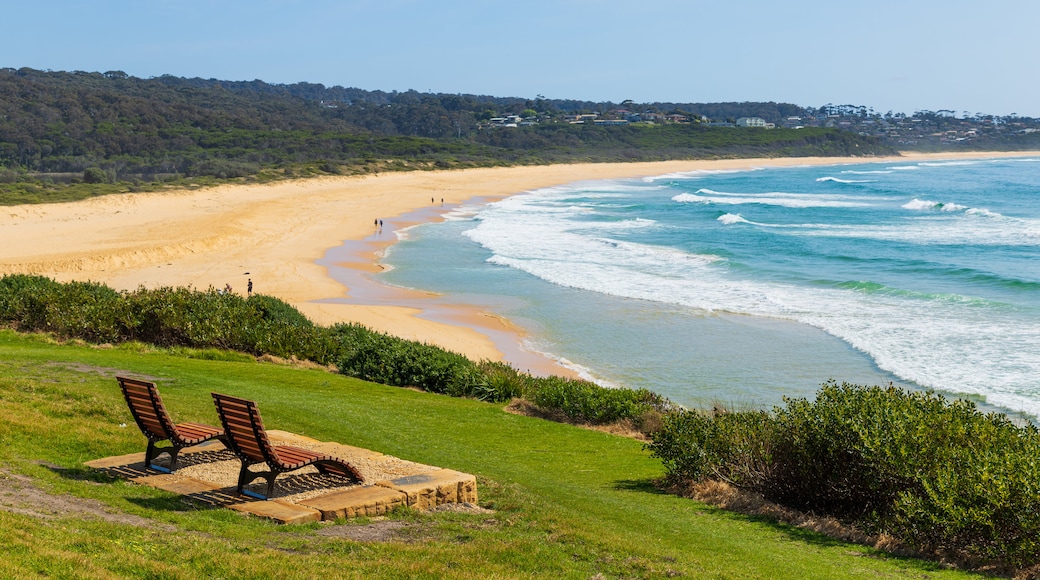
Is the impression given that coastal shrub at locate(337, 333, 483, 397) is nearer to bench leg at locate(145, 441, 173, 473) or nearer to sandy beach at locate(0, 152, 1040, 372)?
sandy beach at locate(0, 152, 1040, 372)

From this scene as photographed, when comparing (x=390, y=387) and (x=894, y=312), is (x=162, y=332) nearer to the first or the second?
(x=390, y=387)

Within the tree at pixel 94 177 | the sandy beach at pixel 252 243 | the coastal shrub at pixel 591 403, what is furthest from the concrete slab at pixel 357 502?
the tree at pixel 94 177

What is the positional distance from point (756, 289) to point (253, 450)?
25.9 metres

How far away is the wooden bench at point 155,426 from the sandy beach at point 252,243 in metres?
12.9

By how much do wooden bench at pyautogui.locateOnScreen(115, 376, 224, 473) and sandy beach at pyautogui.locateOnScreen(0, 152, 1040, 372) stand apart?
1289 cm

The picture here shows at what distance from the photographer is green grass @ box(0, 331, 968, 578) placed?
6.02 meters

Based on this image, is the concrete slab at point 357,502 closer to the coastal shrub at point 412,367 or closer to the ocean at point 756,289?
the coastal shrub at point 412,367

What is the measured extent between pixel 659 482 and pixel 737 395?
8872 mm

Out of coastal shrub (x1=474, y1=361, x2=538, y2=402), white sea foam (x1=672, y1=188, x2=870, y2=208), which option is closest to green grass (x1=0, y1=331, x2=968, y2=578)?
coastal shrub (x1=474, y1=361, x2=538, y2=402)

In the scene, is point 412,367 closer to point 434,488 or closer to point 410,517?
point 434,488

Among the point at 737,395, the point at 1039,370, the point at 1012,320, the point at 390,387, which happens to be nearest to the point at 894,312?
the point at 1012,320

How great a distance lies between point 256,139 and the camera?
335 ft

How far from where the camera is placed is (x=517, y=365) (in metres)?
21.0

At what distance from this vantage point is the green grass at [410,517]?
602cm
